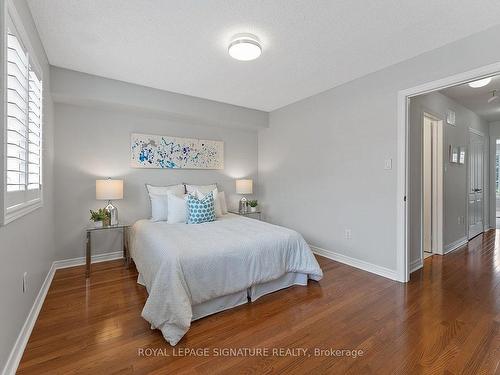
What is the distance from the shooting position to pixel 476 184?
15.0 feet

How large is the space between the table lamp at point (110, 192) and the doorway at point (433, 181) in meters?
4.24

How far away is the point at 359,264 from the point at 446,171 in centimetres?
203

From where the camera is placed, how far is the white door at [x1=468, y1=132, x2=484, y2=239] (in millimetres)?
4309

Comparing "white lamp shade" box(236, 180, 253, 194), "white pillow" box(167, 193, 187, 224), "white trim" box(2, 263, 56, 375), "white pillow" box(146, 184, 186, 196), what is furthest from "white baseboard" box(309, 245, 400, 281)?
"white trim" box(2, 263, 56, 375)

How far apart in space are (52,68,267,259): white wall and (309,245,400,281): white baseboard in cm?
232

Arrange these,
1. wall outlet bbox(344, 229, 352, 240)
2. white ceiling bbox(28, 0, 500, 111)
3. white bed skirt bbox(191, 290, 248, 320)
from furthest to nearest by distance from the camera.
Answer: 1. wall outlet bbox(344, 229, 352, 240)
2. white bed skirt bbox(191, 290, 248, 320)
3. white ceiling bbox(28, 0, 500, 111)

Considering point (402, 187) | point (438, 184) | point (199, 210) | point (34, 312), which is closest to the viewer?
point (34, 312)

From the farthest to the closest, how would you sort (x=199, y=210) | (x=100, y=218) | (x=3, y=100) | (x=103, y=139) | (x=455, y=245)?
(x=455, y=245) < (x=103, y=139) < (x=199, y=210) < (x=100, y=218) < (x=3, y=100)

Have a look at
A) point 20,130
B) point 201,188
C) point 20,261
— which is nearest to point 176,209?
point 201,188

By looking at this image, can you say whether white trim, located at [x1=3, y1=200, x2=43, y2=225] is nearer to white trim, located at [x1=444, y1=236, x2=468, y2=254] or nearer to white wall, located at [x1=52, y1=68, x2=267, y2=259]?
white wall, located at [x1=52, y1=68, x2=267, y2=259]

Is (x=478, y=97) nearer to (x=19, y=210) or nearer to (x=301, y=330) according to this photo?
(x=301, y=330)

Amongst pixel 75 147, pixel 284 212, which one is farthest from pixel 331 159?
pixel 75 147

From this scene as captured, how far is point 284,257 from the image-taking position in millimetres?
2387

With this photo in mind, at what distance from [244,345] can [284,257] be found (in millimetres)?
909
